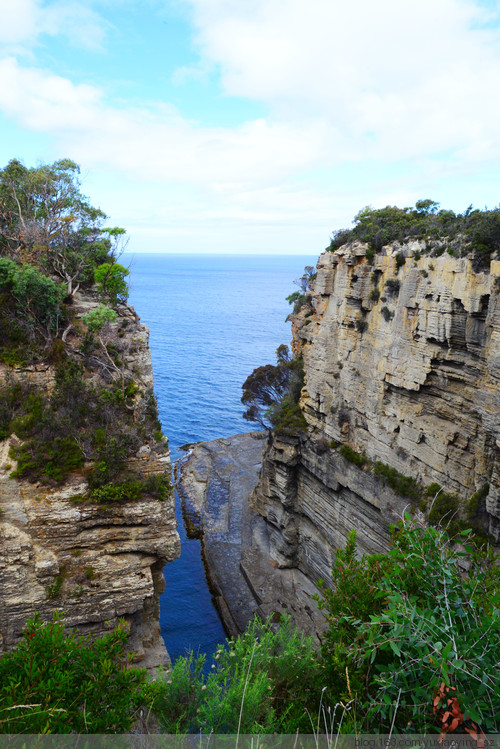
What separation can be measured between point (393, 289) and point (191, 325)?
95.8 meters

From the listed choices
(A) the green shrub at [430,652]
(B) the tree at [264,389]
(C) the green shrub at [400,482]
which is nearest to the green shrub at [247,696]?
(A) the green shrub at [430,652]

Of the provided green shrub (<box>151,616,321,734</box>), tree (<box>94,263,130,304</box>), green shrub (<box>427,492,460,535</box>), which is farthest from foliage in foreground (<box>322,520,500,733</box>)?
tree (<box>94,263,130,304</box>)

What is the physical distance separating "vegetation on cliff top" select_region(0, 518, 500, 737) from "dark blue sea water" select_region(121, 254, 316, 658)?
17725 mm

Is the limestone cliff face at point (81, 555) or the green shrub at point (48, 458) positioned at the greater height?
the green shrub at point (48, 458)

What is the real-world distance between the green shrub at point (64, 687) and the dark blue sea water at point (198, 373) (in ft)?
62.4

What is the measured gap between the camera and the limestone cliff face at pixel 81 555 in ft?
56.4

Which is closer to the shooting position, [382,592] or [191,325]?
[382,592]

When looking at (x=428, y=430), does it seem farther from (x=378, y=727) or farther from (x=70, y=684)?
(x=70, y=684)

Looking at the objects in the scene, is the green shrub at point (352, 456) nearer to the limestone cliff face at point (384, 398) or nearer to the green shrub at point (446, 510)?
the limestone cliff face at point (384, 398)

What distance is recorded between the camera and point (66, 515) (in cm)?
1808

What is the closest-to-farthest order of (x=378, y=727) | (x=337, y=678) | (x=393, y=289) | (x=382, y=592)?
(x=378, y=727)
(x=382, y=592)
(x=337, y=678)
(x=393, y=289)

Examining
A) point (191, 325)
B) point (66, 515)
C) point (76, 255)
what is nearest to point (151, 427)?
point (66, 515)

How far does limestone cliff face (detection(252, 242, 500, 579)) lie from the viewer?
21672 millimetres

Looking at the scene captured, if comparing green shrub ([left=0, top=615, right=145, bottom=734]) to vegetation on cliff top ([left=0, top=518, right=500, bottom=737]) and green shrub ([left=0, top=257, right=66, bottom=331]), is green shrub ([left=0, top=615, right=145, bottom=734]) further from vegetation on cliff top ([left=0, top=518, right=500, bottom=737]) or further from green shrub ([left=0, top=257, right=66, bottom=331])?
green shrub ([left=0, top=257, right=66, bottom=331])
